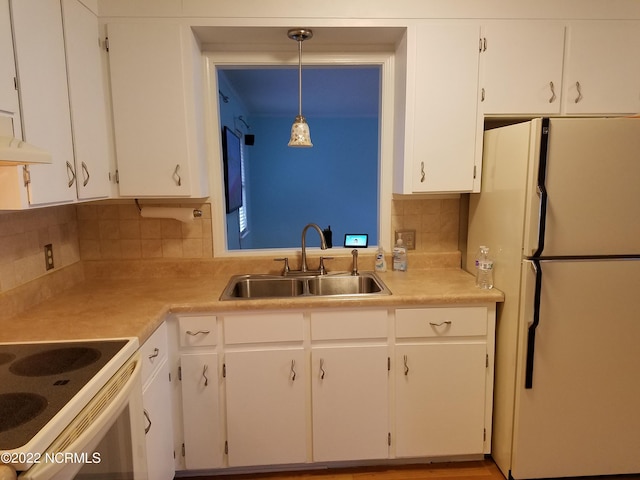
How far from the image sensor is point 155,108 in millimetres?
1932

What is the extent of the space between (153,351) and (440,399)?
1.32 metres

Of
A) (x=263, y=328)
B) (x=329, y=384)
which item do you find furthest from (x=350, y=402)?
(x=263, y=328)

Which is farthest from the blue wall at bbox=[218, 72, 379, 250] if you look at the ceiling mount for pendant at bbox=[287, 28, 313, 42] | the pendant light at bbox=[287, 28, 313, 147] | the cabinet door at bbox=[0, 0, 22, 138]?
the cabinet door at bbox=[0, 0, 22, 138]

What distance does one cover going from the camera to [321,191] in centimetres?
584

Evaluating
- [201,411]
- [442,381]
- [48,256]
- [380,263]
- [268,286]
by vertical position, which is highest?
[48,256]

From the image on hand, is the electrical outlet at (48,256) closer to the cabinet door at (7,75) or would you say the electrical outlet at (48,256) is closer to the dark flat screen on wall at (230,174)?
the cabinet door at (7,75)

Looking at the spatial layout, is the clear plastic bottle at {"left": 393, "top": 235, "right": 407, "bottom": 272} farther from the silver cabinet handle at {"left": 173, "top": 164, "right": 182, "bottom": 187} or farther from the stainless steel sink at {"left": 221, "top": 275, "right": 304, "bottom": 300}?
the silver cabinet handle at {"left": 173, "top": 164, "right": 182, "bottom": 187}

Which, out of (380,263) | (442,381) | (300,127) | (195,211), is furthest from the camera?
(380,263)

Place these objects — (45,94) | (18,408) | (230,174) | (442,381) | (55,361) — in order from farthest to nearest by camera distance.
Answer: (230,174) < (442,381) < (45,94) < (55,361) < (18,408)

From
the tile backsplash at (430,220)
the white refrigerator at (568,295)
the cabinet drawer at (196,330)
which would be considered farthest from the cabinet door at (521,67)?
the cabinet drawer at (196,330)

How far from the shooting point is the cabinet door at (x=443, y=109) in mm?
1965

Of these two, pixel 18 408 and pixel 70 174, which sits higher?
pixel 70 174

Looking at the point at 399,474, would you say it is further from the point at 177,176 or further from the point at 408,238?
the point at 177,176

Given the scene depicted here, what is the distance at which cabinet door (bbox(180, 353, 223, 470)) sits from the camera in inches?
72.7
